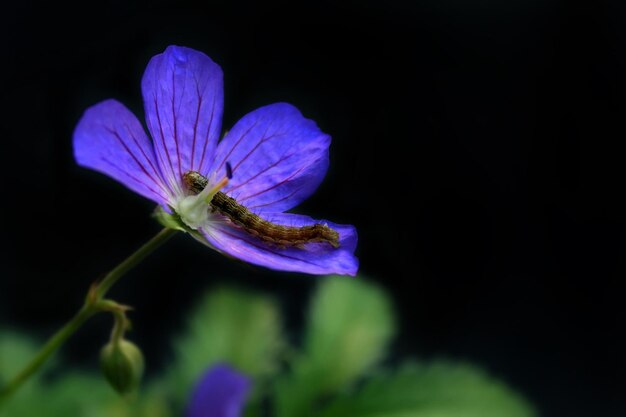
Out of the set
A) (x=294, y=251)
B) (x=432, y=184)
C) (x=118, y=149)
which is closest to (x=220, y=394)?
(x=294, y=251)

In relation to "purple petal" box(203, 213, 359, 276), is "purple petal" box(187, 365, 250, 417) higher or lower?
lower

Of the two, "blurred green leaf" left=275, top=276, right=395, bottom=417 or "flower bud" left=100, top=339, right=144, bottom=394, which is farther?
"blurred green leaf" left=275, top=276, right=395, bottom=417

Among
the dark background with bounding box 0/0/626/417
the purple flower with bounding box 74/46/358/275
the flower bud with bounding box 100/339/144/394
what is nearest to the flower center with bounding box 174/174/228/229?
the purple flower with bounding box 74/46/358/275

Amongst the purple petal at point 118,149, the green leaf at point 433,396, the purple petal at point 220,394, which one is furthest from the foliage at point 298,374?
the purple petal at point 118,149

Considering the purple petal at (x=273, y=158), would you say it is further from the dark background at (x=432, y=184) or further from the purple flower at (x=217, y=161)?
the dark background at (x=432, y=184)

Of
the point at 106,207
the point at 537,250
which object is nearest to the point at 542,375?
the point at 537,250

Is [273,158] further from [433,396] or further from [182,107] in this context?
[433,396]

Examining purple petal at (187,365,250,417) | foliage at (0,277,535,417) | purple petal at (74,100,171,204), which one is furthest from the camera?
foliage at (0,277,535,417)

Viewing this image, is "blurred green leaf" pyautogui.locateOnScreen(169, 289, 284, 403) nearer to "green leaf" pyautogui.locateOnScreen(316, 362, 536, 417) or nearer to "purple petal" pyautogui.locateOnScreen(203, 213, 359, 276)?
"green leaf" pyautogui.locateOnScreen(316, 362, 536, 417)
